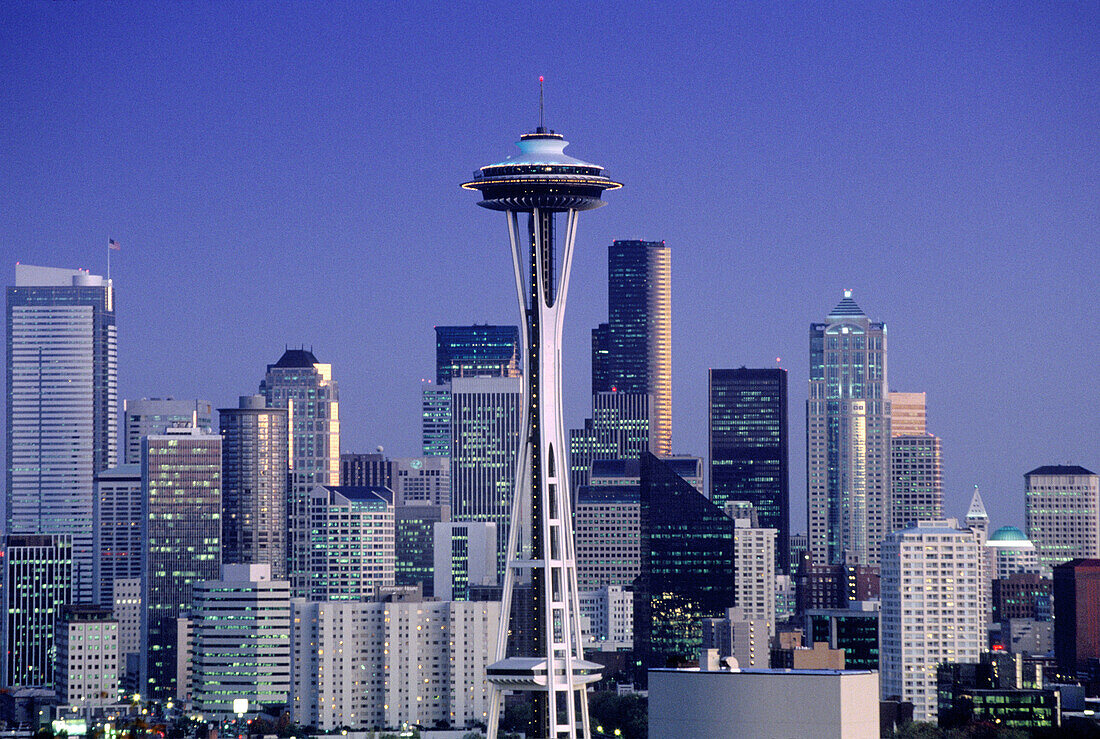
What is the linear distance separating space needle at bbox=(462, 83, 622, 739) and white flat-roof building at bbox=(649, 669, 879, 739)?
195 feet

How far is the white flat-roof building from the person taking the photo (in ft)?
272

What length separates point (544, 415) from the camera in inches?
5748

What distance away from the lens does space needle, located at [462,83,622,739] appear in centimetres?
14550

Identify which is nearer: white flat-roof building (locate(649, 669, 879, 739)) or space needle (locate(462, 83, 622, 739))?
white flat-roof building (locate(649, 669, 879, 739))

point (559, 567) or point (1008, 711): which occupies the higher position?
point (559, 567)

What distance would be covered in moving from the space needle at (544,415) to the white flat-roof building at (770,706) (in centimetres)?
5943

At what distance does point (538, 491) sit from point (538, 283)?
1343 cm

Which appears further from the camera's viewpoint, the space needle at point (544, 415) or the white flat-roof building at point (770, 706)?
the space needle at point (544, 415)

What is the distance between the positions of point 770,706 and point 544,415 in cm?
6378

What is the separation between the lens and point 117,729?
196 m

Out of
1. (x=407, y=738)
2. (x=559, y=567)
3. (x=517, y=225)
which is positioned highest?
(x=517, y=225)

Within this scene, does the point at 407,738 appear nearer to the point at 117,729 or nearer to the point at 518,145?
the point at 117,729

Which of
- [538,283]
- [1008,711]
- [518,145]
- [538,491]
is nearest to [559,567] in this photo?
[538,491]

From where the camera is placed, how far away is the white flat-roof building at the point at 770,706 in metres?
83.0
